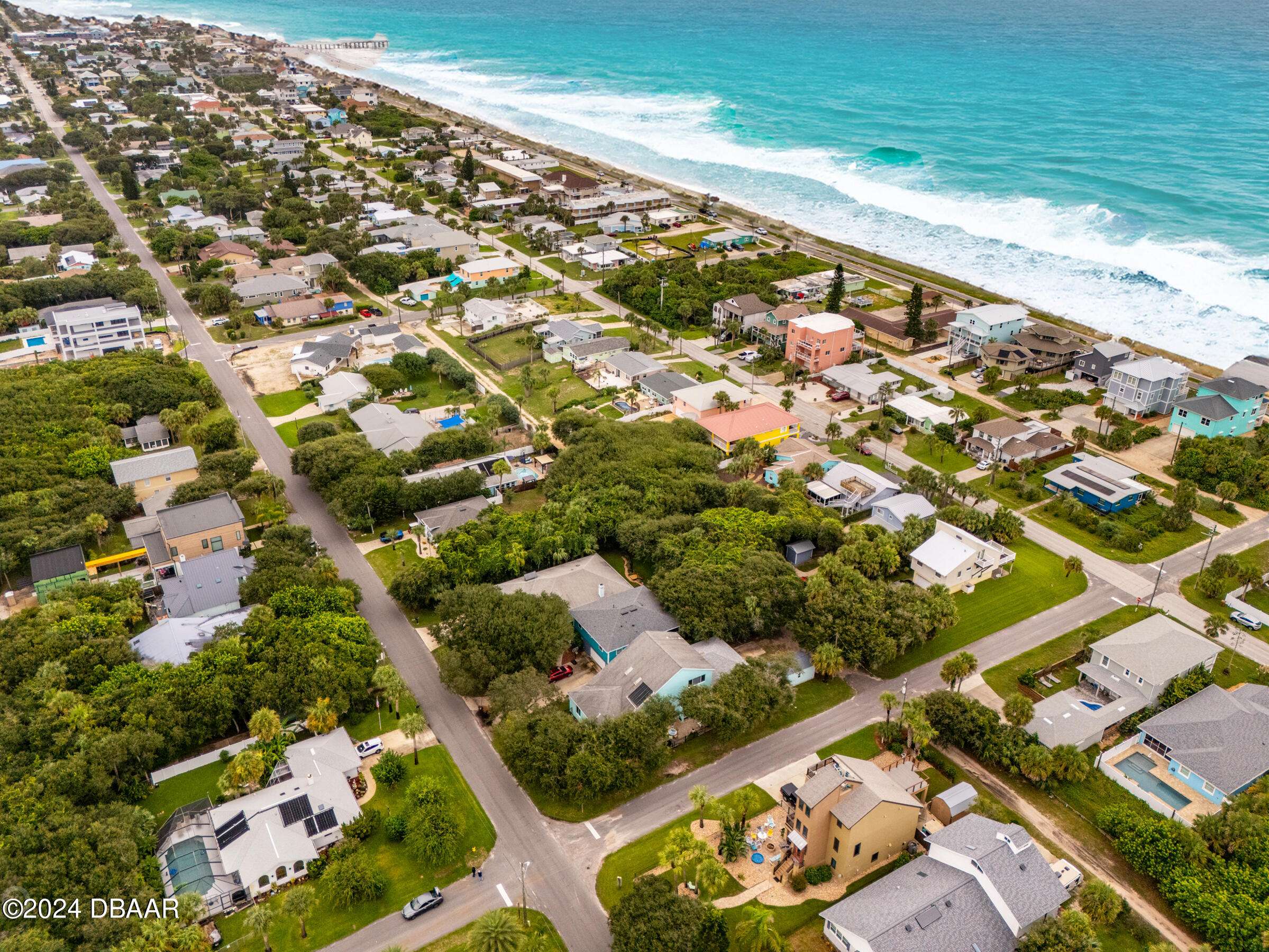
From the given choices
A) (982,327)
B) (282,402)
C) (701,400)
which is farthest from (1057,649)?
(282,402)

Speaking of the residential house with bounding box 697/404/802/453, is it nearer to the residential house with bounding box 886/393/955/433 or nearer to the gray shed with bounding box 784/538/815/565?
the residential house with bounding box 886/393/955/433

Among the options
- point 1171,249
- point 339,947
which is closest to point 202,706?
point 339,947

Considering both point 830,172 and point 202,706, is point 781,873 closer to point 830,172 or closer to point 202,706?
point 202,706

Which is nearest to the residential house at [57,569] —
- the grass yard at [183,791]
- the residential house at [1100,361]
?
the grass yard at [183,791]

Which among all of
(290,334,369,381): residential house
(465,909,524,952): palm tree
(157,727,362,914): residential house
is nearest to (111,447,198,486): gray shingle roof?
(290,334,369,381): residential house

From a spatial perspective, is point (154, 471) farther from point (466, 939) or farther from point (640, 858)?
point (640, 858)

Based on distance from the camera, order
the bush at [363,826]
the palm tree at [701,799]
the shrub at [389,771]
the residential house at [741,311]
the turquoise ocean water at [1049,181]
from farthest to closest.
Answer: the turquoise ocean water at [1049,181] < the residential house at [741,311] < the shrub at [389,771] < the bush at [363,826] < the palm tree at [701,799]

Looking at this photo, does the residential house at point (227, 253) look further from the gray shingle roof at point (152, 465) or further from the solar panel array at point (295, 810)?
the solar panel array at point (295, 810)
